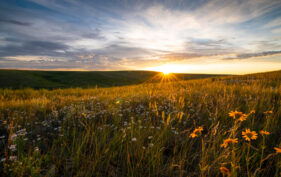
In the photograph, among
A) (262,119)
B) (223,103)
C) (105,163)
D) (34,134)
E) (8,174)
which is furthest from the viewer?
(223,103)

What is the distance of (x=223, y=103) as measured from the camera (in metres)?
3.36

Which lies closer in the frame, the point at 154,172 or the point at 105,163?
the point at 154,172

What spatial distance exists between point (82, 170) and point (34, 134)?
1507 millimetres

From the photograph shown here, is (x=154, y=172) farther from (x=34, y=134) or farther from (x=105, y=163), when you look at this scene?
(x=34, y=134)

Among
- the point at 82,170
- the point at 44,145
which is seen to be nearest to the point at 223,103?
the point at 82,170

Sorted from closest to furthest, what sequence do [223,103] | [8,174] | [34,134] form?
1. [8,174]
2. [34,134]
3. [223,103]

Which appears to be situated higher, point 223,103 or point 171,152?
point 223,103

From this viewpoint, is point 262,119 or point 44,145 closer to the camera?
point 44,145

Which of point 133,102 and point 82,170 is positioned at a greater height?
point 133,102

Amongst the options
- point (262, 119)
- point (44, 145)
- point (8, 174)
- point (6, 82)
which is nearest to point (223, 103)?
point (262, 119)

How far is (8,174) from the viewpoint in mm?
1479

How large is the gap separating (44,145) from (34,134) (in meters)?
0.55

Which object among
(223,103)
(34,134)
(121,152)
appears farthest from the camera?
(223,103)

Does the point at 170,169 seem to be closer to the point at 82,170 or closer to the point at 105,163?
the point at 105,163
